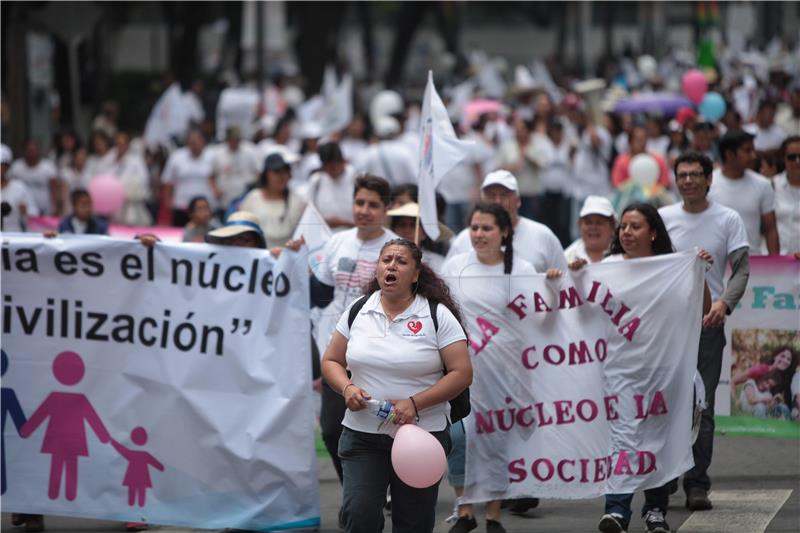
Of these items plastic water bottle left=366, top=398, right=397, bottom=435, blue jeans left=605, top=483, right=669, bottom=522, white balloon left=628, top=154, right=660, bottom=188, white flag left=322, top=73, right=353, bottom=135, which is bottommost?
blue jeans left=605, top=483, right=669, bottom=522

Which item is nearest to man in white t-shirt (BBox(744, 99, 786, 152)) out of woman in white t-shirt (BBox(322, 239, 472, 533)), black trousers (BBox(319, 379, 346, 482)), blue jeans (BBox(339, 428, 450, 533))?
black trousers (BBox(319, 379, 346, 482))

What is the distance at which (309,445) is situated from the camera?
778 centimetres

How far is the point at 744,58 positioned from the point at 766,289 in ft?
92.2

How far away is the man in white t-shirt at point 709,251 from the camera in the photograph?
7.87m

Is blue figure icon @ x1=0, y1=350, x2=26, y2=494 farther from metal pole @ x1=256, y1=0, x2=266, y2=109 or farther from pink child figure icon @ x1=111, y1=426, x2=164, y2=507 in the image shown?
metal pole @ x1=256, y1=0, x2=266, y2=109

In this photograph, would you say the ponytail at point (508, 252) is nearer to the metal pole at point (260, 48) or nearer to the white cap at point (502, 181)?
the white cap at point (502, 181)

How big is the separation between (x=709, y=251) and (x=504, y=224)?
3.76 ft

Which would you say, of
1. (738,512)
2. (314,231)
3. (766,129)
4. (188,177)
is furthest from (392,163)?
(738,512)

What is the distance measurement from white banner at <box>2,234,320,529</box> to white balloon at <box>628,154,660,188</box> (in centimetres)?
676

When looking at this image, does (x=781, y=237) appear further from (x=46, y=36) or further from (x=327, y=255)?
(x=46, y=36)

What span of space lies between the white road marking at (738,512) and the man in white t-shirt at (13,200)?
7.07m

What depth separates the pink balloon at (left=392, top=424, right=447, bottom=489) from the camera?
588cm

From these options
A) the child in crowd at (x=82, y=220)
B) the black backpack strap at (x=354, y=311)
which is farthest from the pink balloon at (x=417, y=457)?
the child in crowd at (x=82, y=220)

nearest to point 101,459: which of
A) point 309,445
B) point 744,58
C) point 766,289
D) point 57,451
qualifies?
point 57,451
